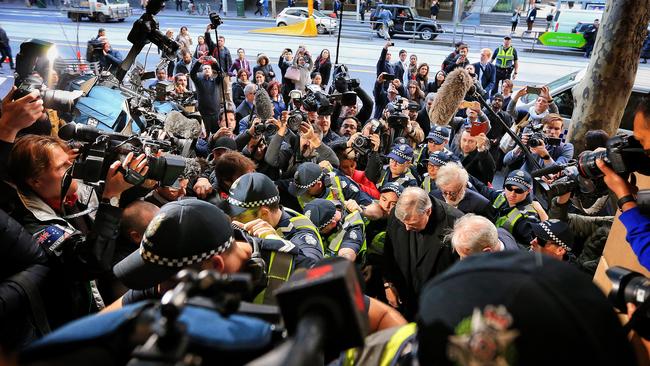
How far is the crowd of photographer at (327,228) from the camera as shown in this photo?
783 mm

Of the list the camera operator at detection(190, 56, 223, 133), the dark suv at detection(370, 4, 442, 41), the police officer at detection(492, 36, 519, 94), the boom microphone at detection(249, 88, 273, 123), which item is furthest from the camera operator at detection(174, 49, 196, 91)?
the dark suv at detection(370, 4, 442, 41)

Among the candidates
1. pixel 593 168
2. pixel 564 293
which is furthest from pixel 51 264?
pixel 593 168

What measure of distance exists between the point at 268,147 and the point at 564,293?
161 inches

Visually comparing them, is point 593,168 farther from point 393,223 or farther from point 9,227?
point 9,227

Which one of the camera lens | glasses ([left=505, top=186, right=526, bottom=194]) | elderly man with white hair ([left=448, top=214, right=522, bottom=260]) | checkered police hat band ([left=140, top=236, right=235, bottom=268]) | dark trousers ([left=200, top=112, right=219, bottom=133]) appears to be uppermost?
the camera lens

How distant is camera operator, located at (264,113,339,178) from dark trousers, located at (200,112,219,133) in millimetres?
3962

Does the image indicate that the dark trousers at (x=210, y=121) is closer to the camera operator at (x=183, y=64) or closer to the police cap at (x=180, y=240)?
the camera operator at (x=183, y=64)

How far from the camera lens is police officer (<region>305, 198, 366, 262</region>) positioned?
128 inches

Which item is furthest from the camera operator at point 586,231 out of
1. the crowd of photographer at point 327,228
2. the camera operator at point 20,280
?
the camera operator at point 20,280

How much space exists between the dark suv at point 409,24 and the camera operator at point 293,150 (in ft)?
60.3

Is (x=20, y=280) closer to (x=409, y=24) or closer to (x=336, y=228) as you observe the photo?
(x=336, y=228)

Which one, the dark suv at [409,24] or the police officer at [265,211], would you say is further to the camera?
the dark suv at [409,24]

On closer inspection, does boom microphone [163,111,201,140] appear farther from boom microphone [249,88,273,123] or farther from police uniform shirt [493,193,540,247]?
police uniform shirt [493,193,540,247]

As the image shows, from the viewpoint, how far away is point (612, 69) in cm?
600
